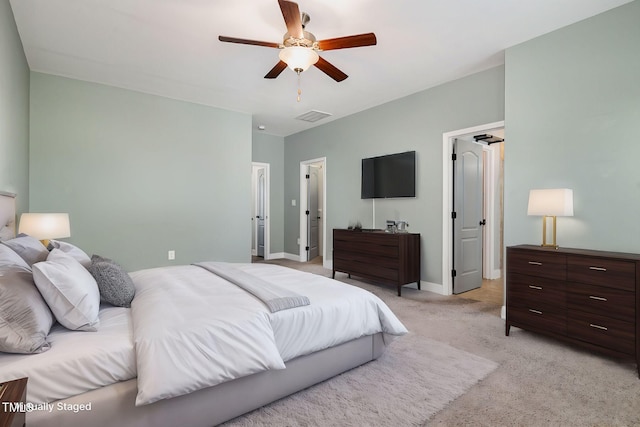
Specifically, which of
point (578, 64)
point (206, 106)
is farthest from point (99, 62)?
point (578, 64)

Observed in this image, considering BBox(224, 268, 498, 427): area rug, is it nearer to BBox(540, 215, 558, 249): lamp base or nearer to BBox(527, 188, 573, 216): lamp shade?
BBox(540, 215, 558, 249): lamp base

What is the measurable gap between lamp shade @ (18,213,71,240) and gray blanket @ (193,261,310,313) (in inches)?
59.6

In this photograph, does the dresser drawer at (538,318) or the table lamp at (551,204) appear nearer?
the dresser drawer at (538,318)

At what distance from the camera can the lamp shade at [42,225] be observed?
8.73 ft

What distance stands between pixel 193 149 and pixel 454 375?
14.5 feet

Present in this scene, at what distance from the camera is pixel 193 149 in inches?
190

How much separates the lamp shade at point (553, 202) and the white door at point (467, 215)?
57.1 inches

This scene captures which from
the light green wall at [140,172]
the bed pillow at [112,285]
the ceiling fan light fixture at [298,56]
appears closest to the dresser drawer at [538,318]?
the ceiling fan light fixture at [298,56]

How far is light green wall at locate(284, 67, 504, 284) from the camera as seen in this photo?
3797 mm

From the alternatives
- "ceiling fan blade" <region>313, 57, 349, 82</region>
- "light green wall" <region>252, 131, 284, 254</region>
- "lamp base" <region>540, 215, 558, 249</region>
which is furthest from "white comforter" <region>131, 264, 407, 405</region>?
"light green wall" <region>252, 131, 284, 254</region>

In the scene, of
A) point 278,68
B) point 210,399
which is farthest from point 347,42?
point 210,399

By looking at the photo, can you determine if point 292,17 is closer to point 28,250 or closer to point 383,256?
point 28,250

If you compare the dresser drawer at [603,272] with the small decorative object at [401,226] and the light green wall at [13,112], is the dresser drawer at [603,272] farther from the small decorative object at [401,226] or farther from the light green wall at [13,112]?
the light green wall at [13,112]

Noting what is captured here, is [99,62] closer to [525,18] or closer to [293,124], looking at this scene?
[293,124]
